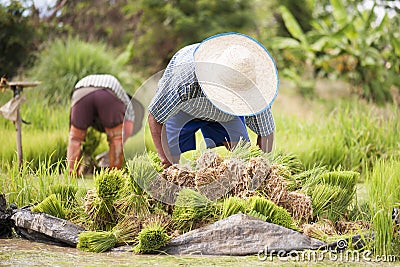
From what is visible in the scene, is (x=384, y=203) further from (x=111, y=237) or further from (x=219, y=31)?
(x=219, y=31)

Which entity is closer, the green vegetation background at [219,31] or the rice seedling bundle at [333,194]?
the rice seedling bundle at [333,194]

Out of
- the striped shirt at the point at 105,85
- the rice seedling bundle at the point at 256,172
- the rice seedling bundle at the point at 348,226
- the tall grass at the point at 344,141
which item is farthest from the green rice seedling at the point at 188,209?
the striped shirt at the point at 105,85

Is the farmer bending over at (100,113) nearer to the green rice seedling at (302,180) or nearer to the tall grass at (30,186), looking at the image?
the tall grass at (30,186)

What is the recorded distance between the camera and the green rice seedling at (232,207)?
338 cm

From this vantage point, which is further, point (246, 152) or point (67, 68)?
point (67, 68)

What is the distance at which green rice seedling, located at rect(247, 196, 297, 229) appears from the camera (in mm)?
3361

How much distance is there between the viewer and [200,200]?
134 inches

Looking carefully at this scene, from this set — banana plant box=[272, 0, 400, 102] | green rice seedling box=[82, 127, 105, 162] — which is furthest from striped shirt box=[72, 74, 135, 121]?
banana plant box=[272, 0, 400, 102]

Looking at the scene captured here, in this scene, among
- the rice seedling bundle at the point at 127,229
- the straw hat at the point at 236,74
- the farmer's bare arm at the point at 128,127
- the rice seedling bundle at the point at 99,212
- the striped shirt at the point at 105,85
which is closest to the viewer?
the rice seedling bundle at the point at 127,229

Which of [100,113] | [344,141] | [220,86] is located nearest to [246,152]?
[220,86]

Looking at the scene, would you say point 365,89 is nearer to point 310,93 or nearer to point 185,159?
point 310,93

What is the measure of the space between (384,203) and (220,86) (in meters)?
1.11

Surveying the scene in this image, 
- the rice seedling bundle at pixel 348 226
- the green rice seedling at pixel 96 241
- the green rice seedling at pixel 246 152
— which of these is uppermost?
the green rice seedling at pixel 246 152

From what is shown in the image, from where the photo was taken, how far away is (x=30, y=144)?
18.9 feet
